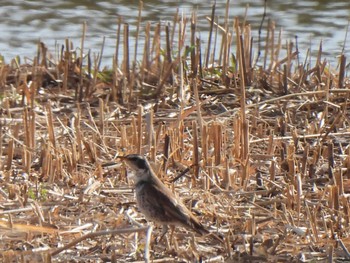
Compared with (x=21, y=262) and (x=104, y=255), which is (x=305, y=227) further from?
(x=21, y=262)

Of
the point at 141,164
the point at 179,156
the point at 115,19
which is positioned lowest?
the point at 115,19

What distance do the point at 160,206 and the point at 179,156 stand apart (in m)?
1.61

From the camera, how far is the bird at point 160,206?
641cm

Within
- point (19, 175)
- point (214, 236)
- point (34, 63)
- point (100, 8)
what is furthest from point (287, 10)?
point (214, 236)

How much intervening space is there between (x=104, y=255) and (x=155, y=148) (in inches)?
70.6

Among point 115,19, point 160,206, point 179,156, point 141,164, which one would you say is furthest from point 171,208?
point 115,19

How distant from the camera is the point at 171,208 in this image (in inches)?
255

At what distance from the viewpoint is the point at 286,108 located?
31.2 feet

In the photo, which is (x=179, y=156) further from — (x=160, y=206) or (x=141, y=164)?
(x=160, y=206)

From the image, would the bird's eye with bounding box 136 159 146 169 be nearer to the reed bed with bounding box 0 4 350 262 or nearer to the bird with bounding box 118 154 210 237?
the bird with bounding box 118 154 210 237

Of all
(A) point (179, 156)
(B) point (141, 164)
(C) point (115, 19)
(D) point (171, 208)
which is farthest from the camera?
(C) point (115, 19)

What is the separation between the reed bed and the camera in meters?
6.44

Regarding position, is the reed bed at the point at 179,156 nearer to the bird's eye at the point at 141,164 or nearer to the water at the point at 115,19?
the bird's eye at the point at 141,164

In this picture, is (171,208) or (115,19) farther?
(115,19)
